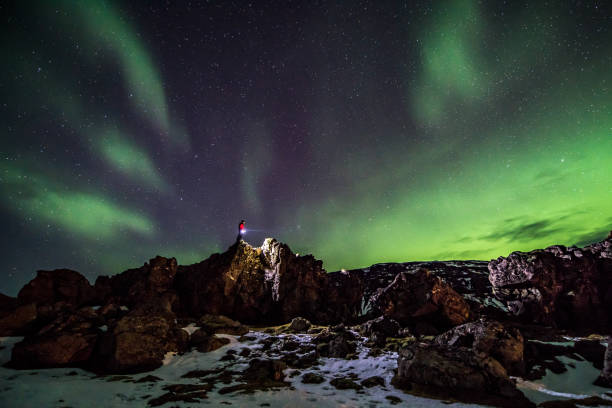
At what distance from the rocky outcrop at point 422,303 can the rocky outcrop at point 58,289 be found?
3524 centimetres

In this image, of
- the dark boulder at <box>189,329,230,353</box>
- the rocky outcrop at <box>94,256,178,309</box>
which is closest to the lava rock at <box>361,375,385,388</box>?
the dark boulder at <box>189,329,230,353</box>

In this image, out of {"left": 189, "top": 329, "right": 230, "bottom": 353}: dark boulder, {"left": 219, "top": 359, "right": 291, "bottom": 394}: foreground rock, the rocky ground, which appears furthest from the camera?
{"left": 189, "top": 329, "right": 230, "bottom": 353}: dark boulder

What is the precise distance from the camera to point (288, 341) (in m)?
23.0

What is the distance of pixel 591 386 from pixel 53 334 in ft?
114

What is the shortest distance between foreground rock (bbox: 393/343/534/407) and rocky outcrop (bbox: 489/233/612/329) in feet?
120

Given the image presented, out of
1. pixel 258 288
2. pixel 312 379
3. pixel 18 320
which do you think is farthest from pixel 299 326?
pixel 18 320

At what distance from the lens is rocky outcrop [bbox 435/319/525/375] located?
51.3 ft

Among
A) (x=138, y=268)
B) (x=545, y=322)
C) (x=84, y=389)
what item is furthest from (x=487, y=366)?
(x=138, y=268)

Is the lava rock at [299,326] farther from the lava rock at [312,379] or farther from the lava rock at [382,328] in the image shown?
the lava rock at [312,379]

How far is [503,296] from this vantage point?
44406 millimetres

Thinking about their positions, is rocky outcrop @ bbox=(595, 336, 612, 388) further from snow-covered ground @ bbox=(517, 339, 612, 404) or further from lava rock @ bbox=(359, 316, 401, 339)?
lava rock @ bbox=(359, 316, 401, 339)

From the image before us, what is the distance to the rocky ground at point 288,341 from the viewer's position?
521 inches

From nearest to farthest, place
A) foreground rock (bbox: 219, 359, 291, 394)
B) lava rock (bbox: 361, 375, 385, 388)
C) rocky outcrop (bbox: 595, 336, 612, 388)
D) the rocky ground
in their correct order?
1. the rocky ground
2. foreground rock (bbox: 219, 359, 291, 394)
3. rocky outcrop (bbox: 595, 336, 612, 388)
4. lava rock (bbox: 361, 375, 385, 388)

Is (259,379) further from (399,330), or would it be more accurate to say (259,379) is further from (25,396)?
(399,330)
